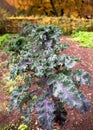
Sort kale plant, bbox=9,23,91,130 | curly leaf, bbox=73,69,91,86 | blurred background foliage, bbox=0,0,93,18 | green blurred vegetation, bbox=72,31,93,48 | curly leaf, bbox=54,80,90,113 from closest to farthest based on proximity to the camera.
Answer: curly leaf, bbox=54,80,90,113
kale plant, bbox=9,23,91,130
curly leaf, bbox=73,69,91,86
green blurred vegetation, bbox=72,31,93,48
blurred background foliage, bbox=0,0,93,18

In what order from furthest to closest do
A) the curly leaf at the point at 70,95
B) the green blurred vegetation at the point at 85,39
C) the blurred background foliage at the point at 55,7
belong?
the blurred background foliage at the point at 55,7
the green blurred vegetation at the point at 85,39
the curly leaf at the point at 70,95

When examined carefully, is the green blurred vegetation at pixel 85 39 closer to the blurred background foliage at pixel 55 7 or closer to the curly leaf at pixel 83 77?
the curly leaf at pixel 83 77

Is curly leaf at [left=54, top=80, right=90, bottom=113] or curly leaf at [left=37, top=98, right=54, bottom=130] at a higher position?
curly leaf at [left=54, top=80, right=90, bottom=113]

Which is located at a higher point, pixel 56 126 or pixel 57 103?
pixel 57 103

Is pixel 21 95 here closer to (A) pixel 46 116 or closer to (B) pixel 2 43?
(A) pixel 46 116

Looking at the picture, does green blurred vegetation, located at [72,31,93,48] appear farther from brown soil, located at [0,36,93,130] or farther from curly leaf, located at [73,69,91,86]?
curly leaf, located at [73,69,91,86]

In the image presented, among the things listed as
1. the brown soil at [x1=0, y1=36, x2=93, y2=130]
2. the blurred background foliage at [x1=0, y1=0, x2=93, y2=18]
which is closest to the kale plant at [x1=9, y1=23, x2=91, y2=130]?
the brown soil at [x1=0, y1=36, x2=93, y2=130]

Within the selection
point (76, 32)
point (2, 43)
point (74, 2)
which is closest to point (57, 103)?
point (2, 43)

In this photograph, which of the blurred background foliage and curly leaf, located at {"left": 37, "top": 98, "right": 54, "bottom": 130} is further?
the blurred background foliage

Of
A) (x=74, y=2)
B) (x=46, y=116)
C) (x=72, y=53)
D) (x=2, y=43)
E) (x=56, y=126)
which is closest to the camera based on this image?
(x=46, y=116)

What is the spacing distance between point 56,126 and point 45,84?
1114mm

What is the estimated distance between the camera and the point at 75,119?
6.41 metres

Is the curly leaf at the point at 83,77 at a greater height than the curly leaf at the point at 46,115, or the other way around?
the curly leaf at the point at 83,77

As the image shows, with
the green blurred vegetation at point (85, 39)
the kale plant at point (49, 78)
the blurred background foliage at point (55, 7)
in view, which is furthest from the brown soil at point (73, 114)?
the blurred background foliage at point (55, 7)
